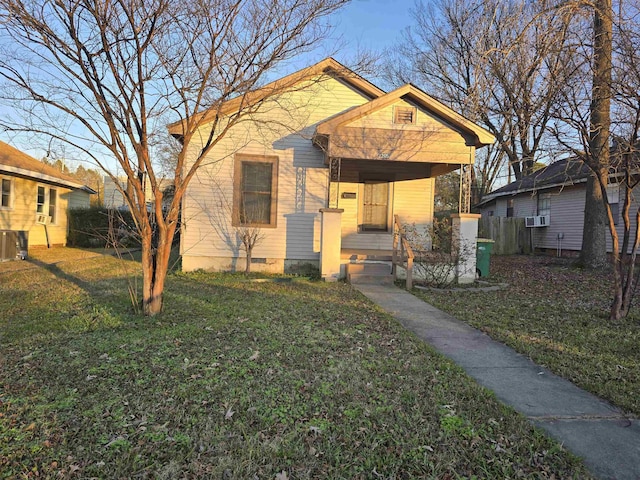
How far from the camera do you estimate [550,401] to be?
334cm

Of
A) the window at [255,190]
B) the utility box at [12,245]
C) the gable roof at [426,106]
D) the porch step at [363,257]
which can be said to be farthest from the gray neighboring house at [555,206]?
the utility box at [12,245]

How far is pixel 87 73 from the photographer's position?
16.9ft

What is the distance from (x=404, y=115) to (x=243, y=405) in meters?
8.33

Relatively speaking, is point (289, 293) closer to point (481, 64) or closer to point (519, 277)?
point (481, 64)

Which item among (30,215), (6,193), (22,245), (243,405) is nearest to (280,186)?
(243,405)

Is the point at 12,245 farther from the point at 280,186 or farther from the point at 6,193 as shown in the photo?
the point at 280,186

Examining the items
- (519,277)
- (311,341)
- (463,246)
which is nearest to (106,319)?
(311,341)

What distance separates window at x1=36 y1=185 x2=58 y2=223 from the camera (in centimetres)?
1625

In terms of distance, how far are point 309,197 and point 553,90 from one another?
6.05m

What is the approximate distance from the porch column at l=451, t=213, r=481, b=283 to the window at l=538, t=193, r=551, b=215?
1102cm

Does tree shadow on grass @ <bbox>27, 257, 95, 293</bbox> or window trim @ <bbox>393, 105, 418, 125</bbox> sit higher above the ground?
window trim @ <bbox>393, 105, 418, 125</bbox>

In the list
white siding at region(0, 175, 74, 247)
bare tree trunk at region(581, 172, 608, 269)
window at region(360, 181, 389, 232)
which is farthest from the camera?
white siding at region(0, 175, 74, 247)

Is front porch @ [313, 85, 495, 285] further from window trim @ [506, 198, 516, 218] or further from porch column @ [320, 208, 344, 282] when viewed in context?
window trim @ [506, 198, 516, 218]

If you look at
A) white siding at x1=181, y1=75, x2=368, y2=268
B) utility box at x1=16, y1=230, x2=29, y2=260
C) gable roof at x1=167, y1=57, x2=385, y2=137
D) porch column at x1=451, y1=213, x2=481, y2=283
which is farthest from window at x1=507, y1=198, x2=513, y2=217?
utility box at x1=16, y1=230, x2=29, y2=260
